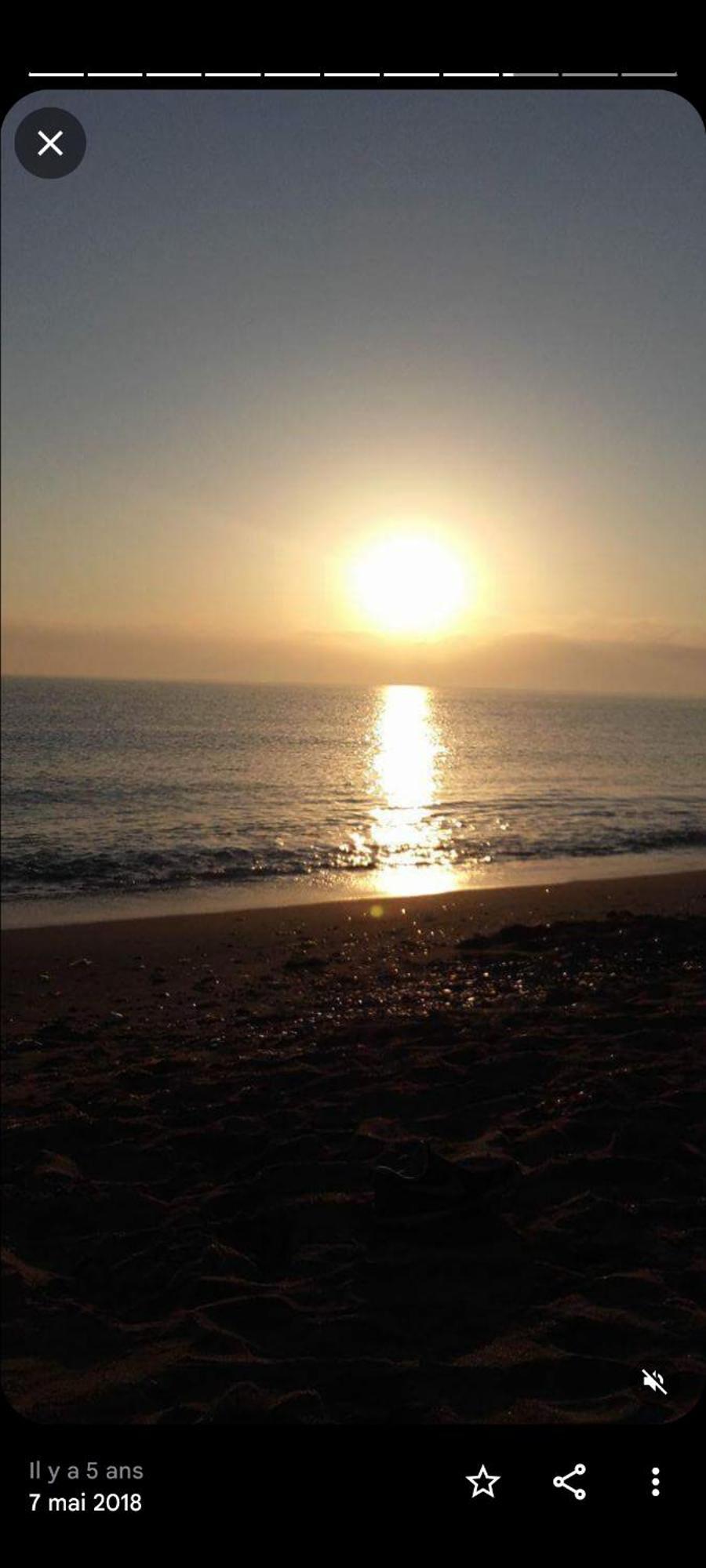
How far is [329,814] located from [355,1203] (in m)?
23.4

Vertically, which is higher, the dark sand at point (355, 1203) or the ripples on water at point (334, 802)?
the ripples on water at point (334, 802)

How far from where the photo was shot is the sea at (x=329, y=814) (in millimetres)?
18219

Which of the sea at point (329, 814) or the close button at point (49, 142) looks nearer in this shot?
the close button at point (49, 142)

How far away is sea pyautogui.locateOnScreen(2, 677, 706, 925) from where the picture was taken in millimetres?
18219

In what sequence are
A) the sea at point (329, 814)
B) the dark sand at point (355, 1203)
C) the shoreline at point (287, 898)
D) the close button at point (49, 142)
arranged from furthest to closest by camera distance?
the sea at point (329, 814) < the shoreline at point (287, 898) < the dark sand at point (355, 1203) < the close button at point (49, 142)

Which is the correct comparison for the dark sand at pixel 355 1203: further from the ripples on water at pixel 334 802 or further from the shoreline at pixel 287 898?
the shoreline at pixel 287 898

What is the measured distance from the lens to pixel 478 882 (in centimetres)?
1848

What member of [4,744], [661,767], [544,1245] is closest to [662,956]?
[544,1245]

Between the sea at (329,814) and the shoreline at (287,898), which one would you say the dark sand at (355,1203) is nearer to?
the sea at (329,814)

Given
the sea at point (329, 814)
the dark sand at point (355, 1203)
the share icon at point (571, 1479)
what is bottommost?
the dark sand at point (355, 1203)

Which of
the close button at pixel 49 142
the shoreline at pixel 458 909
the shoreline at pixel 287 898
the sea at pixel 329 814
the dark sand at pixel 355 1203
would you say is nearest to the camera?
the close button at pixel 49 142

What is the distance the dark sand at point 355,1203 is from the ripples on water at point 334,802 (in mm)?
2340

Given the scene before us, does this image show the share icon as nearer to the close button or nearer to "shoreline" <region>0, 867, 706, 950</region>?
the close button

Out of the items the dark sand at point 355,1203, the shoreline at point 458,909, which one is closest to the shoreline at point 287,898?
the shoreline at point 458,909
